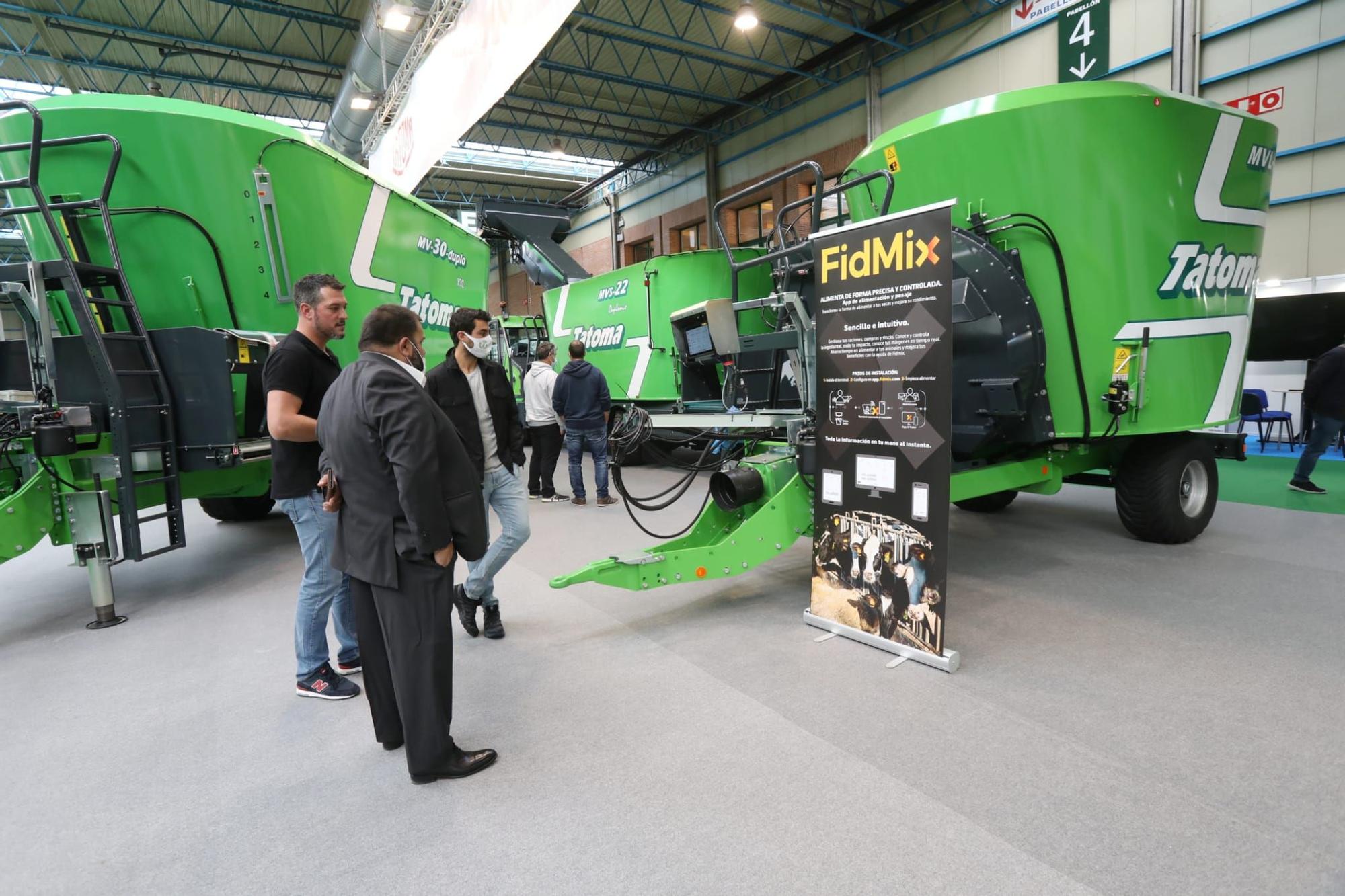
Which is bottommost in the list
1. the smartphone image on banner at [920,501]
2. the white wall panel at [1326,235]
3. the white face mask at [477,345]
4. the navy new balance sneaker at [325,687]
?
the navy new balance sneaker at [325,687]

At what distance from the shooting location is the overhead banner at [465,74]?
3.79 meters

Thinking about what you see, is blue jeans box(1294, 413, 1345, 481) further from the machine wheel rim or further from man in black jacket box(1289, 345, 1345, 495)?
the machine wheel rim

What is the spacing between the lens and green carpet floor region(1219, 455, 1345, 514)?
5578 millimetres

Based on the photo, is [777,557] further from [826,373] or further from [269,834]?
[269,834]

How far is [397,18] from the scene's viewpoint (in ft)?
22.9

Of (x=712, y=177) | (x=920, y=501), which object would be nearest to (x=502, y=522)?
(x=920, y=501)

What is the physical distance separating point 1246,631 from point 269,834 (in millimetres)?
4045

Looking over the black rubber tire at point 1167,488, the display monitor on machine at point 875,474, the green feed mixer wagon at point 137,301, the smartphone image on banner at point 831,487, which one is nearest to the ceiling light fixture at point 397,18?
the green feed mixer wagon at point 137,301

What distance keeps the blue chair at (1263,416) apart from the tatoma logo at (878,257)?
25.5 feet

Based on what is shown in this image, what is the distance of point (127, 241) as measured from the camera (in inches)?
151

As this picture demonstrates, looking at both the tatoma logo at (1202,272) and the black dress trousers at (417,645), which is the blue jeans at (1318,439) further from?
the black dress trousers at (417,645)

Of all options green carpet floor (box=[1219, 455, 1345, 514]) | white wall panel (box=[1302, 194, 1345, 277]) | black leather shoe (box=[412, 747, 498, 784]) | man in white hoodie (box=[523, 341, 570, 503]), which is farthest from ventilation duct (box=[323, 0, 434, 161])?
white wall panel (box=[1302, 194, 1345, 277])

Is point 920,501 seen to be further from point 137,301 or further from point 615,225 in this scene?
point 615,225

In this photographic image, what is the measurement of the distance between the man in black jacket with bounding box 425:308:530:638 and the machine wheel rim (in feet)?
14.7
